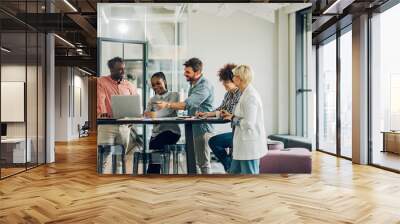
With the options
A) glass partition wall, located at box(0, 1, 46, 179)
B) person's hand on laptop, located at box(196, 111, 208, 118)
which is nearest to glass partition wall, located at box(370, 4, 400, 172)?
person's hand on laptop, located at box(196, 111, 208, 118)

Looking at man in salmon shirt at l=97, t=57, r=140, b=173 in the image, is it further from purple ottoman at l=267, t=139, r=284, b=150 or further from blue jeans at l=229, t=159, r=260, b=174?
purple ottoman at l=267, t=139, r=284, b=150

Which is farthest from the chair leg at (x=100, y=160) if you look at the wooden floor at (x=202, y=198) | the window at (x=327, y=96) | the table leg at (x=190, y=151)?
the window at (x=327, y=96)

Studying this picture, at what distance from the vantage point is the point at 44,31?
7676mm

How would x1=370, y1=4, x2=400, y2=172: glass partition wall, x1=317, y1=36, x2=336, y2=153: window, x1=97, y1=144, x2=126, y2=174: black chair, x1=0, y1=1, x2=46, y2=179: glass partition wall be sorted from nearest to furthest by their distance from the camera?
x1=97, y1=144, x2=126, y2=174: black chair < x1=0, y1=1, x2=46, y2=179: glass partition wall < x1=370, y1=4, x2=400, y2=172: glass partition wall < x1=317, y1=36, x2=336, y2=153: window

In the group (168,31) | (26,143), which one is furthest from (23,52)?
(168,31)

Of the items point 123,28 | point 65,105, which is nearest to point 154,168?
point 123,28

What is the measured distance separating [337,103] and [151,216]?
265 inches

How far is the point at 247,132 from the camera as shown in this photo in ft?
19.2

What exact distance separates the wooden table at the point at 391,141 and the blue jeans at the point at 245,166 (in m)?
3.43

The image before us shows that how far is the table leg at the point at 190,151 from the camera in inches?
232

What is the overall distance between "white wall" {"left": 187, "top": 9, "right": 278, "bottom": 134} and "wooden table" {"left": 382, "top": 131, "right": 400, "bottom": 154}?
3.28 m

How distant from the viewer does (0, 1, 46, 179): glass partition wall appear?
21.1ft

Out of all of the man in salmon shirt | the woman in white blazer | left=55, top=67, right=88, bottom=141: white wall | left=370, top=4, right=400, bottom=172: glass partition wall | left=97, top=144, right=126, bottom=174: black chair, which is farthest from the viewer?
left=55, top=67, right=88, bottom=141: white wall

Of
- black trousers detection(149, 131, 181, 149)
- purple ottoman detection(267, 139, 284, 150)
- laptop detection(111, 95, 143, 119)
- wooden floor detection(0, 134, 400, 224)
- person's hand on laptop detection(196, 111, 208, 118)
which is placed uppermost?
laptop detection(111, 95, 143, 119)
